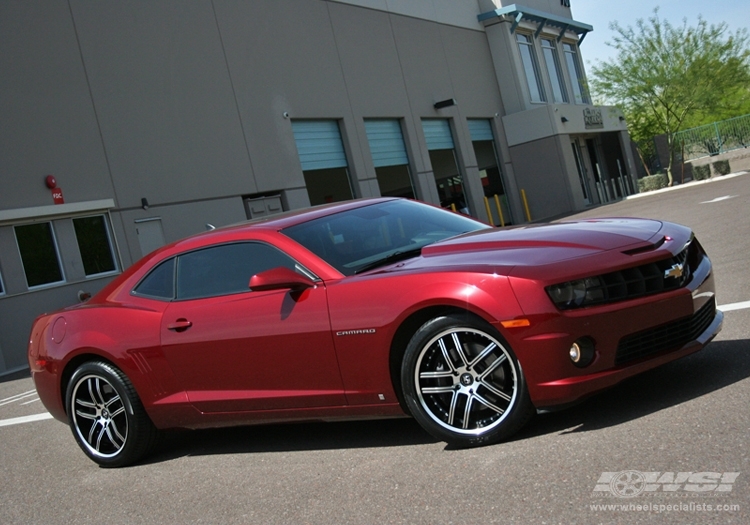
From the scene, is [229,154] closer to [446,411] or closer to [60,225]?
[60,225]

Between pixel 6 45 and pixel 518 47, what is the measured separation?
962 inches

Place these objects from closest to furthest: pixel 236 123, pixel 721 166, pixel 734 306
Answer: pixel 734 306, pixel 236 123, pixel 721 166

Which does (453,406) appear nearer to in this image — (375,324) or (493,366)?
(493,366)

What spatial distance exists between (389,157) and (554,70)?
16000 mm

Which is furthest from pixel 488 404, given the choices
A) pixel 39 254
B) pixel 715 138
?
pixel 715 138

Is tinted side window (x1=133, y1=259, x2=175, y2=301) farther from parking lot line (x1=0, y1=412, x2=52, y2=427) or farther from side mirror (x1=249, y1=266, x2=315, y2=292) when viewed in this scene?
parking lot line (x1=0, y1=412, x2=52, y2=427)

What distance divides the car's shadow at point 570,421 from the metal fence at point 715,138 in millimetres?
40432

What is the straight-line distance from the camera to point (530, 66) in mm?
38062

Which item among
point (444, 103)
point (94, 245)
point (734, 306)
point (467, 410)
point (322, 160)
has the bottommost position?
point (734, 306)

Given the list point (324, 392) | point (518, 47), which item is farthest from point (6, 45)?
point (518, 47)

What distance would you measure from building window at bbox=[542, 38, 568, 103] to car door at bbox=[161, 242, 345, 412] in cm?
3576

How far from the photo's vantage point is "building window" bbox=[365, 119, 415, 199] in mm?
26969

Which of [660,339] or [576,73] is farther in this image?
[576,73]

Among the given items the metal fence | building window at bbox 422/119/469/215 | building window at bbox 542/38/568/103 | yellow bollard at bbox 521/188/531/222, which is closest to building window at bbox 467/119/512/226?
yellow bollard at bbox 521/188/531/222
